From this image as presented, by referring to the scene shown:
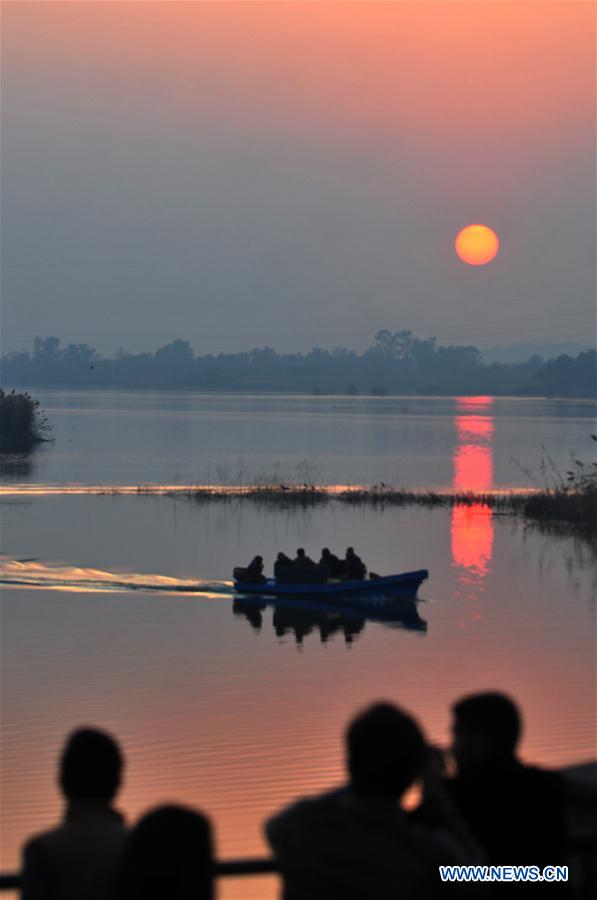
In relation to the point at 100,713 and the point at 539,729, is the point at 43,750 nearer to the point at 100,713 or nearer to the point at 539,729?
the point at 100,713

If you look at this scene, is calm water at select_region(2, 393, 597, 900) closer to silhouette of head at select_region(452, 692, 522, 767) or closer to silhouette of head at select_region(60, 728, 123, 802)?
silhouette of head at select_region(452, 692, 522, 767)

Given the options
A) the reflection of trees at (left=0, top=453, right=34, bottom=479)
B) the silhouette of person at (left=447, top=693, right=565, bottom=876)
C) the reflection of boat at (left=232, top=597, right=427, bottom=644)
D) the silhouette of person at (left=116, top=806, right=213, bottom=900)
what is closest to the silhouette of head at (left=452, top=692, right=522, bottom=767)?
the silhouette of person at (left=447, top=693, right=565, bottom=876)

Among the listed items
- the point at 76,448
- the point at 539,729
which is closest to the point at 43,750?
the point at 539,729

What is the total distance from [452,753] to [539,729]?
41.2 ft

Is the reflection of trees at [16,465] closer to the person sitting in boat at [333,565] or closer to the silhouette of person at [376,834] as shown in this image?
the person sitting in boat at [333,565]

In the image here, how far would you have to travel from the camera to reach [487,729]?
15.8 ft

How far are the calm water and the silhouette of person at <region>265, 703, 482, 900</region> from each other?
5159 millimetres

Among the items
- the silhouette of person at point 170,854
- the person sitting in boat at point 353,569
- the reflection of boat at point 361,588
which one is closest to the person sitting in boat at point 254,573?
the reflection of boat at point 361,588

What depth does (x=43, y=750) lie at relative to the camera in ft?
50.9

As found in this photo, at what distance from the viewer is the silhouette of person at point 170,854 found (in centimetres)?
386

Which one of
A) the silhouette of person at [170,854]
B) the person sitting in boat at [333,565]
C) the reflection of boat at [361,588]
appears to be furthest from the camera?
the person sitting in boat at [333,565]

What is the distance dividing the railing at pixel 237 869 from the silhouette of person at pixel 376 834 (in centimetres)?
46

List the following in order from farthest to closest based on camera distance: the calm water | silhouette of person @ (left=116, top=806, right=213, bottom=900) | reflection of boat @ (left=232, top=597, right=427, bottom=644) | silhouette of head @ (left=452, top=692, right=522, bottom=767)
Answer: reflection of boat @ (left=232, top=597, right=427, bottom=644)
the calm water
silhouette of head @ (left=452, top=692, right=522, bottom=767)
silhouette of person @ (left=116, top=806, right=213, bottom=900)

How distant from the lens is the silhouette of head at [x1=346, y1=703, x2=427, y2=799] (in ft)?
13.5
